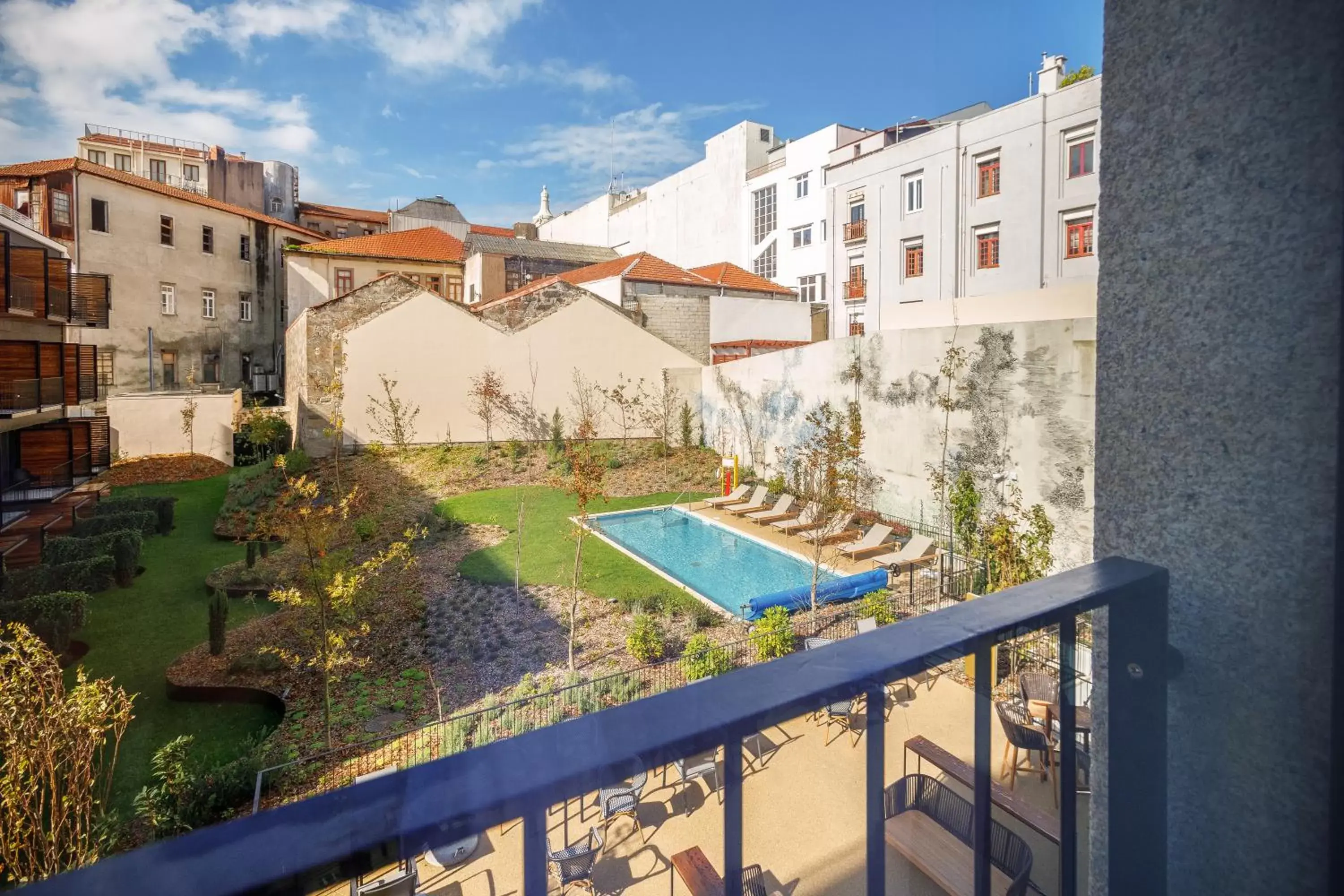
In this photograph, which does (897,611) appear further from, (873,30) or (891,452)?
(873,30)

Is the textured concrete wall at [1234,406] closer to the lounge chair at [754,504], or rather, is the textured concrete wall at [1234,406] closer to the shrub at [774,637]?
the shrub at [774,637]

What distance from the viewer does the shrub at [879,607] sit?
25.2ft

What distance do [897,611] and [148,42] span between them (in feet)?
46.2

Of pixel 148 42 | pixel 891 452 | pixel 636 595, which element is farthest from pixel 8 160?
pixel 891 452

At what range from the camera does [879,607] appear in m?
7.99

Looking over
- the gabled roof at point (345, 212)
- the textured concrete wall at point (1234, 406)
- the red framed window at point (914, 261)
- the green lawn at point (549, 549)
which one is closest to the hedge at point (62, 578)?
the green lawn at point (549, 549)

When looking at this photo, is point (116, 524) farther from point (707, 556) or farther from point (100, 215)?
point (100, 215)

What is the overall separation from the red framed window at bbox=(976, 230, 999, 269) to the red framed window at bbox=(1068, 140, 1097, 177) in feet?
7.05

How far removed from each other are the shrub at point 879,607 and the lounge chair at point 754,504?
5644 millimetres

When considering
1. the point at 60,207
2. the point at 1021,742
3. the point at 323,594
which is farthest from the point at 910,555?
the point at 60,207

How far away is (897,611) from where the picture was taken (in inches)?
342

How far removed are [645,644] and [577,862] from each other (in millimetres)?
6750

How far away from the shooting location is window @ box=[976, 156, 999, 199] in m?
17.0

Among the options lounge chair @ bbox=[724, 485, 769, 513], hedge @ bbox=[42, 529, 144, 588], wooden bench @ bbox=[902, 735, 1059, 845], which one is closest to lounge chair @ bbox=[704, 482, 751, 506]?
lounge chair @ bbox=[724, 485, 769, 513]
